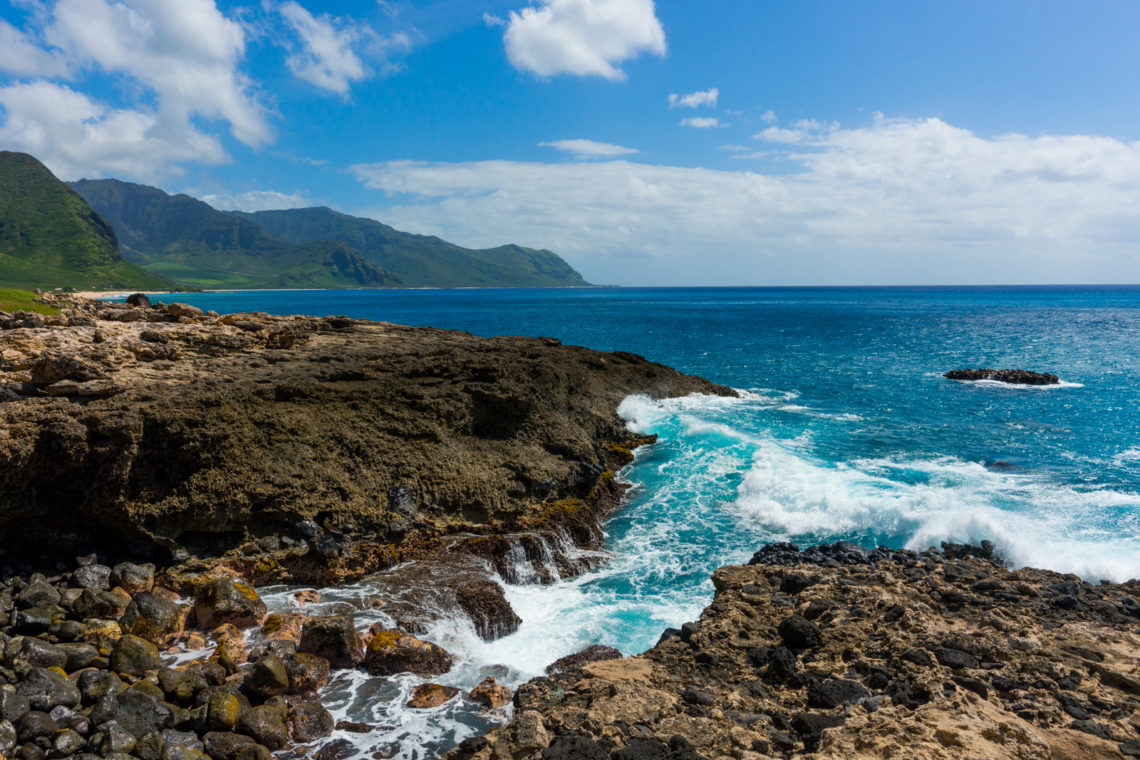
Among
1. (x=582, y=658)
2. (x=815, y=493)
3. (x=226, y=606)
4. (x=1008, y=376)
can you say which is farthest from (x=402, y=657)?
(x=1008, y=376)

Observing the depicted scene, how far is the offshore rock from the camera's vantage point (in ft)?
142

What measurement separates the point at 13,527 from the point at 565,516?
544 inches

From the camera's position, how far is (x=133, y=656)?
9.85m

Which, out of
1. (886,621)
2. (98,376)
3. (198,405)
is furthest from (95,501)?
(886,621)

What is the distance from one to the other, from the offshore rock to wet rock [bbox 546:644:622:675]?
45.4 metres

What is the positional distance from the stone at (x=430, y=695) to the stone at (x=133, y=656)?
4.48m

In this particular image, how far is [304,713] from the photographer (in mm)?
9516

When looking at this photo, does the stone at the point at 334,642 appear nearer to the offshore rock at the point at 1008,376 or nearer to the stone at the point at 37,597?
the stone at the point at 37,597

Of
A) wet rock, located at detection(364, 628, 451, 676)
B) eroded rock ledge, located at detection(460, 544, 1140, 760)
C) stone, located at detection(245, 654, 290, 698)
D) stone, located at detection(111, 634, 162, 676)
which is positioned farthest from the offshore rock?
stone, located at detection(111, 634, 162, 676)

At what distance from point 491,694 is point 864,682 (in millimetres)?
6160

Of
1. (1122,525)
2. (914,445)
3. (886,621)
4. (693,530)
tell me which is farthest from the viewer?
(914,445)

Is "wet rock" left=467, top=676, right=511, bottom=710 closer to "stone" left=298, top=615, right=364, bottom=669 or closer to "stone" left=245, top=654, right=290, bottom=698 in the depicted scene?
"stone" left=298, top=615, right=364, bottom=669

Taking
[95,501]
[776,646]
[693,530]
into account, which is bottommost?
[693,530]

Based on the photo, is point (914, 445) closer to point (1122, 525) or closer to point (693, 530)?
point (1122, 525)
